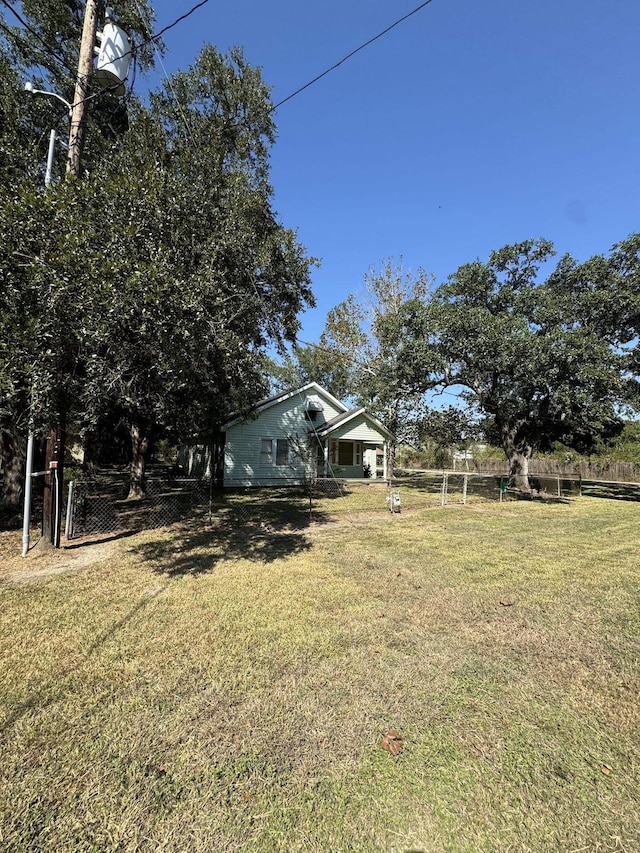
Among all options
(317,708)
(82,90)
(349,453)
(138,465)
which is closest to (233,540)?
(317,708)

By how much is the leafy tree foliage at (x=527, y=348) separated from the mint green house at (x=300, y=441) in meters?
6.11

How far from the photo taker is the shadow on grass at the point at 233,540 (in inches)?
261

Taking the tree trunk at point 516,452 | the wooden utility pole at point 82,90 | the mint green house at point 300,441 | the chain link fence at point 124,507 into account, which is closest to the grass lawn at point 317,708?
the chain link fence at point 124,507

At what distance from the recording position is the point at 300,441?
2081cm

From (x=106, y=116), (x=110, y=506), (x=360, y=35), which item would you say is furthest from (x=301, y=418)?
(x=360, y=35)

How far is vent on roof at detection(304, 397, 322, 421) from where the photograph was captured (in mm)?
21094

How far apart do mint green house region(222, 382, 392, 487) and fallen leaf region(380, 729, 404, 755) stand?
14475mm

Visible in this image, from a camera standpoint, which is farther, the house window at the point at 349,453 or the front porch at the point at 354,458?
the house window at the point at 349,453

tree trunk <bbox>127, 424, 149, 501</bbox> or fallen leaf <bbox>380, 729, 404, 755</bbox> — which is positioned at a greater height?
tree trunk <bbox>127, 424, 149, 501</bbox>

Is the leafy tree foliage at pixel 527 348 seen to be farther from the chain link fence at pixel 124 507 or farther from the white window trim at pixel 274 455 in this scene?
the chain link fence at pixel 124 507

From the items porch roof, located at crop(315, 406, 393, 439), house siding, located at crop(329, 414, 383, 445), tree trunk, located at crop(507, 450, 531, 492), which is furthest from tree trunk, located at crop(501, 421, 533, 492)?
house siding, located at crop(329, 414, 383, 445)

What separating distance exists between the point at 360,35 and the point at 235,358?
16.3 feet

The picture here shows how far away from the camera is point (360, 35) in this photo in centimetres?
540

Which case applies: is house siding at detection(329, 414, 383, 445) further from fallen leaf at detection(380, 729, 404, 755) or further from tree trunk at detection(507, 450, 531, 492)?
fallen leaf at detection(380, 729, 404, 755)
